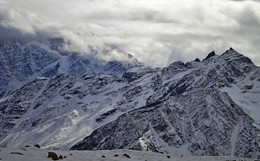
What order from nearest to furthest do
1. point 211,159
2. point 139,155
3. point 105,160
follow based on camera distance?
point 105,160, point 139,155, point 211,159

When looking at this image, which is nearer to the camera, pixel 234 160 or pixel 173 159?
pixel 173 159

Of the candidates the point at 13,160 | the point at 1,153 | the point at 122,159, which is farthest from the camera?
the point at 122,159

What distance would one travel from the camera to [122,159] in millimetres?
52188

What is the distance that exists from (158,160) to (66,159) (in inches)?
653

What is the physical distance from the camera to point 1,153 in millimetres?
43125

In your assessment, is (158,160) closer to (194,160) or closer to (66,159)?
(194,160)

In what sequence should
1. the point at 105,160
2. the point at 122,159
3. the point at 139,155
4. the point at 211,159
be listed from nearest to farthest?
1. the point at 105,160
2. the point at 122,159
3. the point at 139,155
4. the point at 211,159

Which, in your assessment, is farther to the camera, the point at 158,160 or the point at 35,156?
the point at 158,160

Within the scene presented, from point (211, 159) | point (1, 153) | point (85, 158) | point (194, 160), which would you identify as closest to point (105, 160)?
point (85, 158)

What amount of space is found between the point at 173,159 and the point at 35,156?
23.6 meters

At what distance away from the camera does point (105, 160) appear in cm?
4803

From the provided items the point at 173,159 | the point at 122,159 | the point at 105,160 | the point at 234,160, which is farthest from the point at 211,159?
the point at 105,160

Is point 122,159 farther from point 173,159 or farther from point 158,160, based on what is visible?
point 173,159

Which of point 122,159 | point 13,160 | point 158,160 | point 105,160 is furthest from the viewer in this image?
point 158,160
